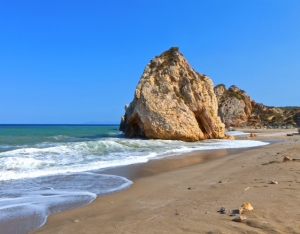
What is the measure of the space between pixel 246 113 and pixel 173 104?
46.5m

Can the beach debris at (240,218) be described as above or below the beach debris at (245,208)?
below

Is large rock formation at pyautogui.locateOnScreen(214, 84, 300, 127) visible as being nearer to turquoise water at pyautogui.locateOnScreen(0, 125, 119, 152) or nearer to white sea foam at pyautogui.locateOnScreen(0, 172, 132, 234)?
turquoise water at pyautogui.locateOnScreen(0, 125, 119, 152)

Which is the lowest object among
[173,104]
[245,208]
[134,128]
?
[245,208]

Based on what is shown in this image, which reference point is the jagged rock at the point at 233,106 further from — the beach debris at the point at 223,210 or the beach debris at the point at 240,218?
the beach debris at the point at 240,218

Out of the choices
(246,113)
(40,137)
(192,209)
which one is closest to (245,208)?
(192,209)

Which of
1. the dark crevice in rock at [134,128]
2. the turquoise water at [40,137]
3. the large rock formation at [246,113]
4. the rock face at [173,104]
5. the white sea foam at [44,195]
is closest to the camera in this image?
the white sea foam at [44,195]

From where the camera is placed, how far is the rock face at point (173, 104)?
80.1 feet

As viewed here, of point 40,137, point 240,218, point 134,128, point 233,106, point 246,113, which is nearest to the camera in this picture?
point 240,218

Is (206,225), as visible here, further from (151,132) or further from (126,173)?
(151,132)

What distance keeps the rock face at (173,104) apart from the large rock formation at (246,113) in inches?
1307

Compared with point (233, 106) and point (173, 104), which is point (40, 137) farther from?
point (233, 106)

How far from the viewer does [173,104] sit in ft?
82.9

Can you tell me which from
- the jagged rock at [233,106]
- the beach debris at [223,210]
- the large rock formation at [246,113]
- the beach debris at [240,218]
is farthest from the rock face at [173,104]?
the jagged rock at [233,106]

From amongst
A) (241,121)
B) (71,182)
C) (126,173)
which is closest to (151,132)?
(126,173)
